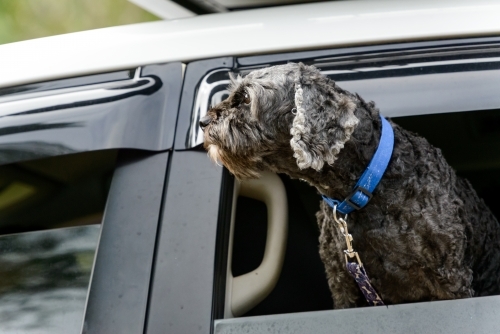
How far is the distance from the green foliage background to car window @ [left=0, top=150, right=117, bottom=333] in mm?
4289

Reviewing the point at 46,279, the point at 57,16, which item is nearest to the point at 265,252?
the point at 46,279

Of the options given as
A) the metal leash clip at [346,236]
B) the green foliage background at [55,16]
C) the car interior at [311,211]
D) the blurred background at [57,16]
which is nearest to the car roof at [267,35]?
the car interior at [311,211]

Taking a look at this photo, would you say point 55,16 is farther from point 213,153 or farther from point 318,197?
point 213,153

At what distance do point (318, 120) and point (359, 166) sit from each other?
222 millimetres

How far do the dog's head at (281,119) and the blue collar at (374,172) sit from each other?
105mm

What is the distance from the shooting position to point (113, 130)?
1785 millimetres

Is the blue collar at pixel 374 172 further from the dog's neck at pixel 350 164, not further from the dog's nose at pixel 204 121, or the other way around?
the dog's nose at pixel 204 121

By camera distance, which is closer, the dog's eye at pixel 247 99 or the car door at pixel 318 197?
the car door at pixel 318 197

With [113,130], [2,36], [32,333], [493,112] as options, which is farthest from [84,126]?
[2,36]

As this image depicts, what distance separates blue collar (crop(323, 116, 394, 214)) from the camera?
206cm

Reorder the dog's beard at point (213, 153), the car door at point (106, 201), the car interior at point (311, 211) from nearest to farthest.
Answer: the car door at point (106, 201) < the dog's beard at point (213, 153) < the car interior at point (311, 211)

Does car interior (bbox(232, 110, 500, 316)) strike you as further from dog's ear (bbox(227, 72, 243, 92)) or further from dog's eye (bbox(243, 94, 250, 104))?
dog's ear (bbox(227, 72, 243, 92))

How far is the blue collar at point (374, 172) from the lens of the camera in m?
2.06

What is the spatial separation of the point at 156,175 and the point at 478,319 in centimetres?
84
